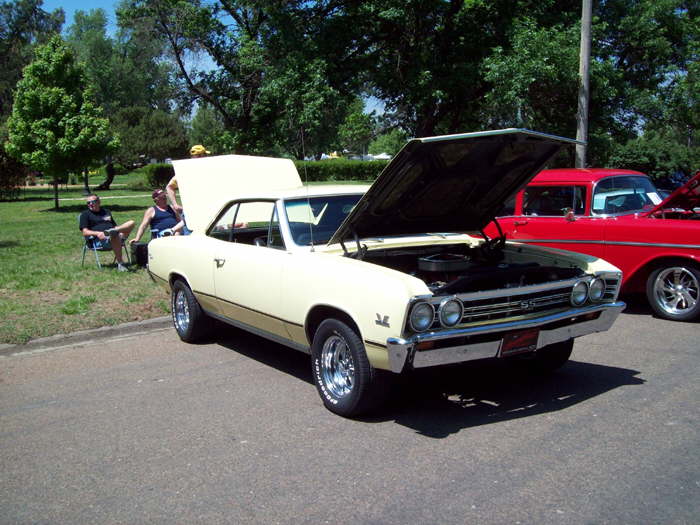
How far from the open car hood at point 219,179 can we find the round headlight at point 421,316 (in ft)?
16.2

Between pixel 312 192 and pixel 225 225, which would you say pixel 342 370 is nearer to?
pixel 312 192

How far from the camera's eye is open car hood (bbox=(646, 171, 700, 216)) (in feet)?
25.8

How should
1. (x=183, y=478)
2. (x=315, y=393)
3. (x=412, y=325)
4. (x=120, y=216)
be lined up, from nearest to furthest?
(x=183, y=478) → (x=412, y=325) → (x=315, y=393) → (x=120, y=216)

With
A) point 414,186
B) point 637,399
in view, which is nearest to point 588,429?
point 637,399

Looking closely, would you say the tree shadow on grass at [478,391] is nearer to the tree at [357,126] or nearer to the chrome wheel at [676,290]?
the chrome wheel at [676,290]

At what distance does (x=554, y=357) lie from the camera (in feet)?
18.3

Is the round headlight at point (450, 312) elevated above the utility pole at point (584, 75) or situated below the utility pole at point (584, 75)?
below

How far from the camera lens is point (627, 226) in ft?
25.4

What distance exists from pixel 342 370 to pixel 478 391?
1.15 meters

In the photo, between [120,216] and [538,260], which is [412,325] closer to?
[538,260]

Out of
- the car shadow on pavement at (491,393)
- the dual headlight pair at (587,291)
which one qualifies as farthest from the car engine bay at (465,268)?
the car shadow on pavement at (491,393)

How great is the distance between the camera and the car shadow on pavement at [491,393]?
465 centimetres

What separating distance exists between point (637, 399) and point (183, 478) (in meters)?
3.26

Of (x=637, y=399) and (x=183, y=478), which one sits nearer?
(x=183, y=478)
